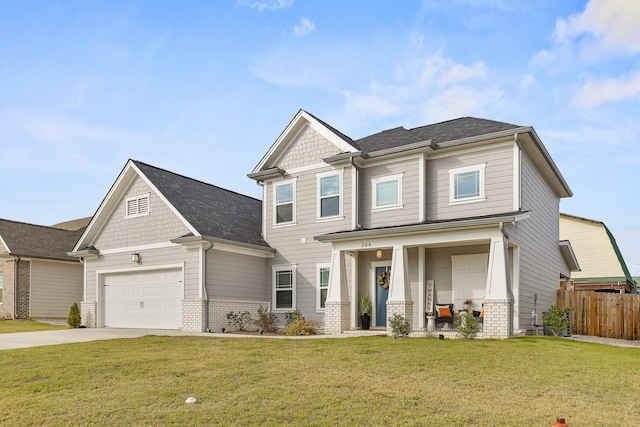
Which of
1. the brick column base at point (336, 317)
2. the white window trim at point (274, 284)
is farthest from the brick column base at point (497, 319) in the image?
the white window trim at point (274, 284)

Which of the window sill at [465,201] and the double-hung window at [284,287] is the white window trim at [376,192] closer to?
the window sill at [465,201]

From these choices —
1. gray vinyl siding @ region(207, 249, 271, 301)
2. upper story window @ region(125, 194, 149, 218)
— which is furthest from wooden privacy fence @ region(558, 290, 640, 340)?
upper story window @ region(125, 194, 149, 218)

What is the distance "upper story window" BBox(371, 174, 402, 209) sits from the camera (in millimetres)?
19031

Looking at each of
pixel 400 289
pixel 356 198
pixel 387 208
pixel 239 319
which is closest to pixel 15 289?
pixel 239 319

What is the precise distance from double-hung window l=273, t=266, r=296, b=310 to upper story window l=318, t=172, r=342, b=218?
2.55 metres

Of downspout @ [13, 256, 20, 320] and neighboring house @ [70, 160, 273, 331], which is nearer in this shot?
neighboring house @ [70, 160, 273, 331]

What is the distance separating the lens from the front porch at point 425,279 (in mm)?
15109

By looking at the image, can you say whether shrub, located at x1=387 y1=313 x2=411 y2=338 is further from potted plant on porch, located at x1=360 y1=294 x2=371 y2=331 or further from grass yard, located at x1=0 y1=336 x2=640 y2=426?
potted plant on porch, located at x1=360 y1=294 x2=371 y2=331

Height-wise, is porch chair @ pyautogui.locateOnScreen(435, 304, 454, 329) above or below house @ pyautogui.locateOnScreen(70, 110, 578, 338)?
below

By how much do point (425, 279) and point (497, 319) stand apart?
3493mm

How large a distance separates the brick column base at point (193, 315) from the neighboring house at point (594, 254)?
23.6 metres

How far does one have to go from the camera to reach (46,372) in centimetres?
1040

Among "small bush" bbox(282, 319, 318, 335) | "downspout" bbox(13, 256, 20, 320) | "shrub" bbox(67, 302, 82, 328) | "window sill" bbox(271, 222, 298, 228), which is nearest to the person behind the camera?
"small bush" bbox(282, 319, 318, 335)

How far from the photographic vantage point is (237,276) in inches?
816
